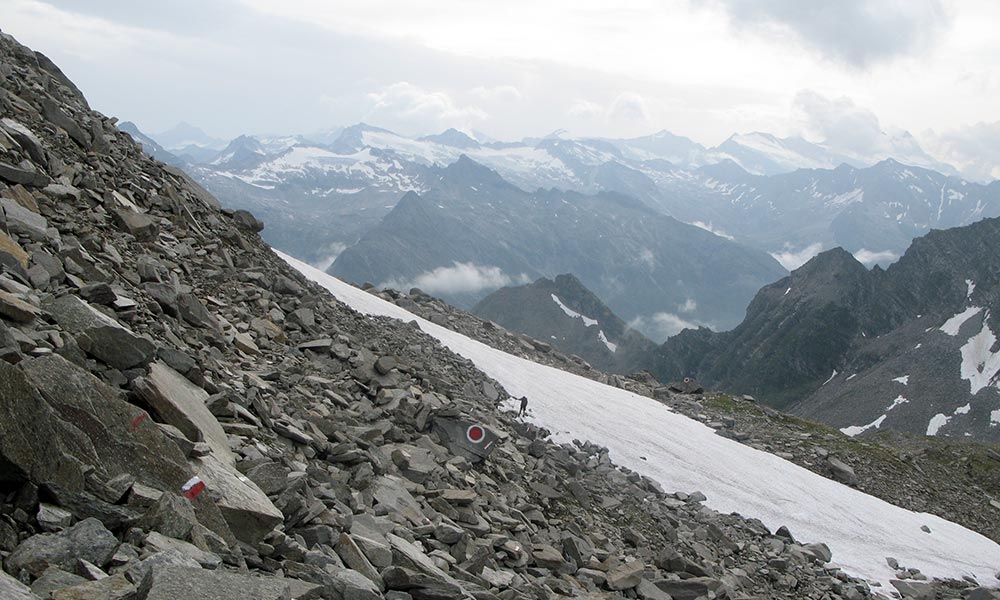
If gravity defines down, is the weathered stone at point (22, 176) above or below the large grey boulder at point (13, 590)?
above

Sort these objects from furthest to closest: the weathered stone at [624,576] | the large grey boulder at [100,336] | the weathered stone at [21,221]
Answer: the weathered stone at [624,576], the weathered stone at [21,221], the large grey boulder at [100,336]

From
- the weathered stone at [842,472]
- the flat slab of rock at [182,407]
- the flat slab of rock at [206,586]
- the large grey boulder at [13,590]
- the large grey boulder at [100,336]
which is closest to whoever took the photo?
the large grey boulder at [13,590]

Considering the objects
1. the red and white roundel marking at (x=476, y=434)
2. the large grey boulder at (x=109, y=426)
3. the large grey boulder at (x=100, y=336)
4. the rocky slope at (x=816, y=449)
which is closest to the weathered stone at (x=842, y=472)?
the rocky slope at (x=816, y=449)

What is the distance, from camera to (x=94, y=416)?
34.4 ft

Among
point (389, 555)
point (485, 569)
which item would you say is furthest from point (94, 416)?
point (485, 569)

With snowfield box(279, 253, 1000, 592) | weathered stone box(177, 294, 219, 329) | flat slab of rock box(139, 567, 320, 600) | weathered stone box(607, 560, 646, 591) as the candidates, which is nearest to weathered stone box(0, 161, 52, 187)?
weathered stone box(177, 294, 219, 329)

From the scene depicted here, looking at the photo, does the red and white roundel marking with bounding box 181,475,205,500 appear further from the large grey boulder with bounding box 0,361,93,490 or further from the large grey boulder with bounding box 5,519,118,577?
the large grey boulder with bounding box 5,519,118,577

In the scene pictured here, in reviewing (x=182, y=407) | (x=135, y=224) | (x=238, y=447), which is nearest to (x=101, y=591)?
(x=182, y=407)

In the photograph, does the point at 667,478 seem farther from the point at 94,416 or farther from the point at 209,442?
the point at 94,416

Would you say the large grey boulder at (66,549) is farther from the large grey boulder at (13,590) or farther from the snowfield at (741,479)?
the snowfield at (741,479)

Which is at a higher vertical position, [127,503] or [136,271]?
[136,271]

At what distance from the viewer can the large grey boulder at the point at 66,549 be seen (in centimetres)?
793

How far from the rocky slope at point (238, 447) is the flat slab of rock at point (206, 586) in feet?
0.09

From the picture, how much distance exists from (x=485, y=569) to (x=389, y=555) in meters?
3.26
